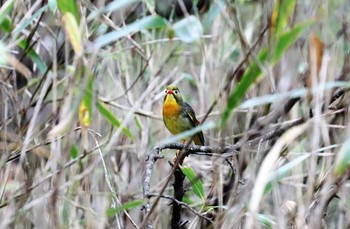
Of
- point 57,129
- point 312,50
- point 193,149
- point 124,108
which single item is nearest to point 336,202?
point 124,108

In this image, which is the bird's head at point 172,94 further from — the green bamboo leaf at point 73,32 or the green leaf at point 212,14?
the green bamboo leaf at point 73,32

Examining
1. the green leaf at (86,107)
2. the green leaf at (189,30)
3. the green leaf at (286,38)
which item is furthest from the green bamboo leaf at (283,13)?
the green leaf at (86,107)

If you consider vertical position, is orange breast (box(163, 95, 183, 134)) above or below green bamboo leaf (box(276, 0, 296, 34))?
above

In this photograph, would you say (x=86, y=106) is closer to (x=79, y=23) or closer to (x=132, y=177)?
(x=79, y=23)

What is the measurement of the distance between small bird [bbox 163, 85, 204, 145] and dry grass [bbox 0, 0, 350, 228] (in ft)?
0.25

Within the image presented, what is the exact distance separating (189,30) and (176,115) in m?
1.00

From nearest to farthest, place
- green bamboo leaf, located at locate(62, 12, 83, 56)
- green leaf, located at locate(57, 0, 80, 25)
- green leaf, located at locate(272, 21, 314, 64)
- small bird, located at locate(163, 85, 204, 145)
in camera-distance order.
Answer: green leaf, located at locate(272, 21, 314, 64) → green bamboo leaf, located at locate(62, 12, 83, 56) → green leaf, located at locate(57, 0, 80, 25) → small bird, located at locate(163, 85, 204, 145)

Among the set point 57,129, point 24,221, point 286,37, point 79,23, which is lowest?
point 24,221

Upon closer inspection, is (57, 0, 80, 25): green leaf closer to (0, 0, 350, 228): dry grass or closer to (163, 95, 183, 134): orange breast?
(0, 0, 350, 228): dry grass

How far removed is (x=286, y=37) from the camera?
118 cm

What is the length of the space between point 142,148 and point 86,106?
3.58 feet

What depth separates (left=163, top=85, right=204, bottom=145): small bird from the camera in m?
2.35

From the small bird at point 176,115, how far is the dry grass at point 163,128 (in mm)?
77

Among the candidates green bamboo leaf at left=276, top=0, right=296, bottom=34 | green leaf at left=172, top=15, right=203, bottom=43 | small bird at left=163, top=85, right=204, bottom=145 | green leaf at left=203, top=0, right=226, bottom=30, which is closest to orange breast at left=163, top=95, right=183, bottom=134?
small bird at left=163, top=85, right=204, bottom=145
